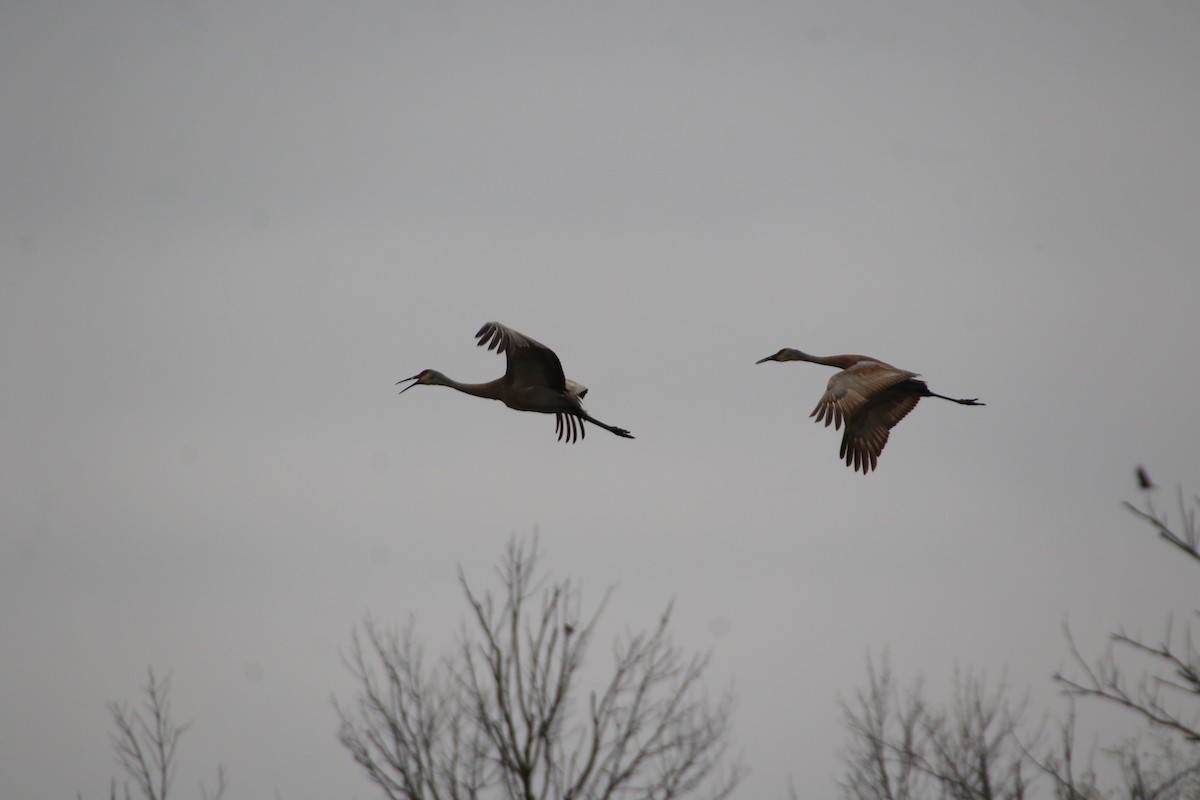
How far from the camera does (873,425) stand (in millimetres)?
14219

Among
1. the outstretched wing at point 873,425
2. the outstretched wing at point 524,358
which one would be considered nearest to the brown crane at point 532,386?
the outstretched wing at point 524,358

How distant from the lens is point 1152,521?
6090 millimetres

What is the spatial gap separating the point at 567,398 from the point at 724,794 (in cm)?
477

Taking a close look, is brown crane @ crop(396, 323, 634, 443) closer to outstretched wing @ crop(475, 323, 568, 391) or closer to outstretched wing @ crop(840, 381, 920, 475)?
outstretched wing @ crop(475, 323, 568, 391)

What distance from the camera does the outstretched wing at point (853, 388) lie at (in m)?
13.6

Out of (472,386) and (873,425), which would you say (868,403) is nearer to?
(873,425)

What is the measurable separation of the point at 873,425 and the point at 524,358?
360 centimetres

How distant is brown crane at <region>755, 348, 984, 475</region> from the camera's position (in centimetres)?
1362

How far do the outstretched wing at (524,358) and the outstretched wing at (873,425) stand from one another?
9.70ft

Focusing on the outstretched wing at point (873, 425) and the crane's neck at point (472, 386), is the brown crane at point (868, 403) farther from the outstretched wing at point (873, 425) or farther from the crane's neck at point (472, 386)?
the crane's neck at point (472, 386)

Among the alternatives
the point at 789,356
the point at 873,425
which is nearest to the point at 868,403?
the point at 873,425

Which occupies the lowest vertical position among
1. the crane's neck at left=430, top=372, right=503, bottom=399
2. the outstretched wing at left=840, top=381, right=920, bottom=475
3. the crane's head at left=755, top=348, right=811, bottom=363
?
the outstretched wing at left=840, top=381, right=920, bottom=475

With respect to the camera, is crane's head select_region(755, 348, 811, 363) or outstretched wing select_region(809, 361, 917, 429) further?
crane's head select_region(755, 348, 811, 363)

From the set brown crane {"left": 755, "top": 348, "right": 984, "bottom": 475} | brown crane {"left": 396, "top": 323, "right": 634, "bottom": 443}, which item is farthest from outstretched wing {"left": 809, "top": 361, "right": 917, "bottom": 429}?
brown crane {"left": 396, "top": 323, "right": 634, "bottom": 443}
